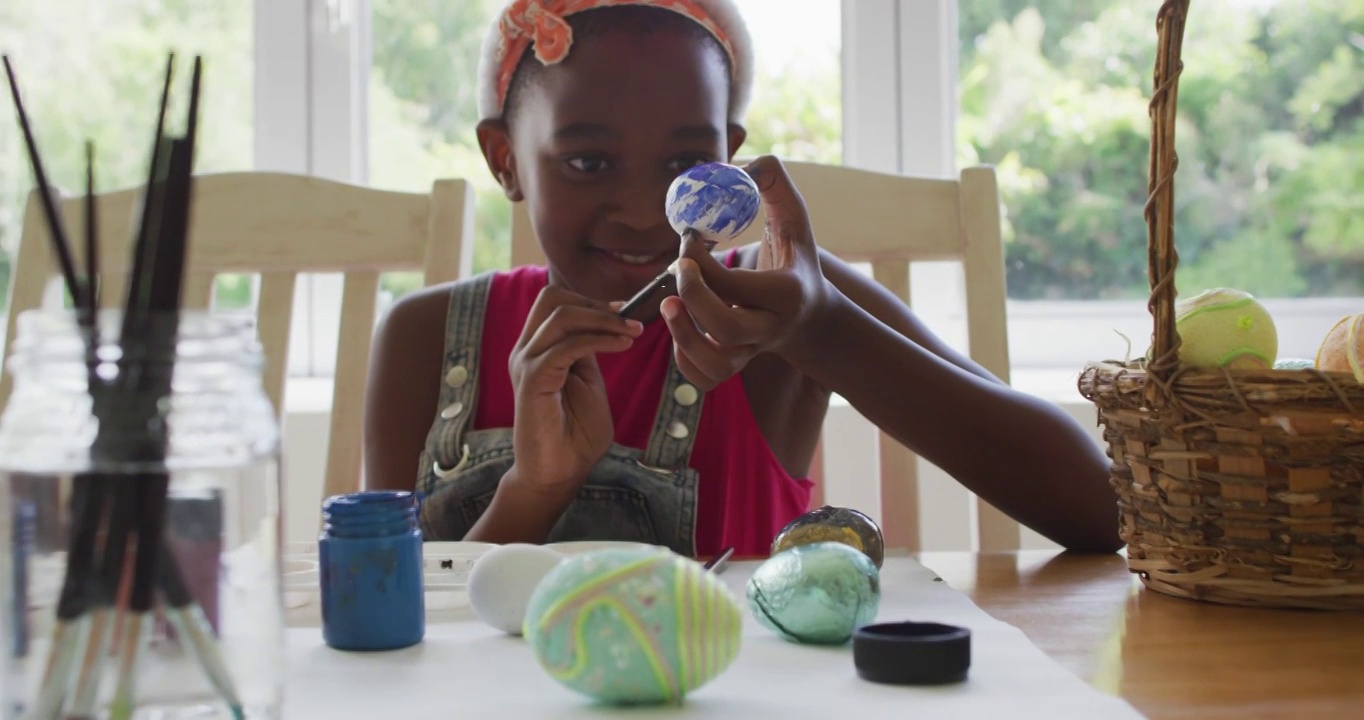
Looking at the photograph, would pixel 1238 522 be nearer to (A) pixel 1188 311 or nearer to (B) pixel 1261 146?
(A) pixel 1188 311

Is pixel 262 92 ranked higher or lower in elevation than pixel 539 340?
higher

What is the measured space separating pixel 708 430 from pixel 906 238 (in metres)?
0.27

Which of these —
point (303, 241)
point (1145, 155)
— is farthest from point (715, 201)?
point (1145, 155)

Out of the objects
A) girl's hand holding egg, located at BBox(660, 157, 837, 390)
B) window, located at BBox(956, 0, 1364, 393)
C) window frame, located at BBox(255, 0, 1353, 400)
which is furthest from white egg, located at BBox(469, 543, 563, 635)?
window, located at BBox(956, 0, 1364, 393)

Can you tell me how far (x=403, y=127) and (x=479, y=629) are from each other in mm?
1483

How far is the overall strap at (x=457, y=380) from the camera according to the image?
1294mm

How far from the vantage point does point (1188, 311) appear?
812mm

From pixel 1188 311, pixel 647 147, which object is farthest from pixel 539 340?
pixel 1188 311

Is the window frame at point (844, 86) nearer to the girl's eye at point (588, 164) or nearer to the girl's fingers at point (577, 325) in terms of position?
the girl's eye at point (588, 164)

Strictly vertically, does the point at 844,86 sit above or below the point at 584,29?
above

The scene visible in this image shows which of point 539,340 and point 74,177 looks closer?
point 539,340

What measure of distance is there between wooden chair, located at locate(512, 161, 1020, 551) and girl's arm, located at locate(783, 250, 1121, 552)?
139 millimetres

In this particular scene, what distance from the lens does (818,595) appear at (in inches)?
26.0

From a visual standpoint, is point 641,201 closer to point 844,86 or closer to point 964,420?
point 964,420
